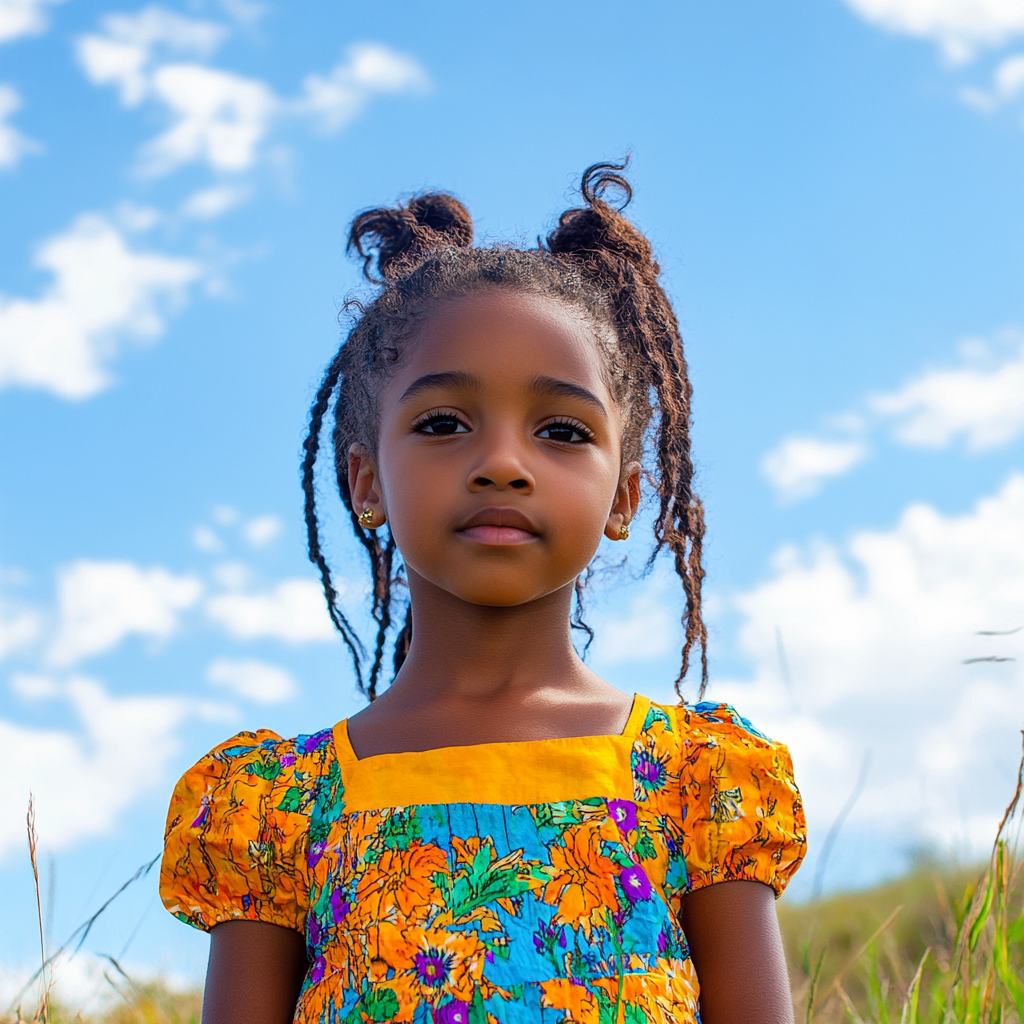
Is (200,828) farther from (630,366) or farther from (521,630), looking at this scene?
(630,366)

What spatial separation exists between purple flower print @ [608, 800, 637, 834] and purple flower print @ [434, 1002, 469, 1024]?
1.41 feet

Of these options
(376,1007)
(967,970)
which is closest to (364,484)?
(376,1007)

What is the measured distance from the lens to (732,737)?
7.60 feet

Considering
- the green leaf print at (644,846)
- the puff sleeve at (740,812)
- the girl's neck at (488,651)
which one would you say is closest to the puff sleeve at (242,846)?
the girl's neck at (488,651)

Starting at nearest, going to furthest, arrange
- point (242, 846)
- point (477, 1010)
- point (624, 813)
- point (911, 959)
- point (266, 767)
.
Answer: point (477, 1010)
point (624, 813)
point (242, 846)
point (266, 767)
point (911, 959)

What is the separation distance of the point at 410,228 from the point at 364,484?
1067 mm

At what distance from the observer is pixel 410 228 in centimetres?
341

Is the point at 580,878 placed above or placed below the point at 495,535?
below

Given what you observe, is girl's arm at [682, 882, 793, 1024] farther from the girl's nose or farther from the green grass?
the girl's nose

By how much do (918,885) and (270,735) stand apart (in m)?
5.35

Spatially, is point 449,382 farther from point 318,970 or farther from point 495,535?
point 318,970

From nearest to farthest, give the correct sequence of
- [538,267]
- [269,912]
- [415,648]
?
[269,912] → [415,648] → [538,267]

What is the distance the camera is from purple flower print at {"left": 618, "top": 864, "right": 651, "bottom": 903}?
212 cm

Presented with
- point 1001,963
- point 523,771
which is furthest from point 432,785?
point 1001,963
